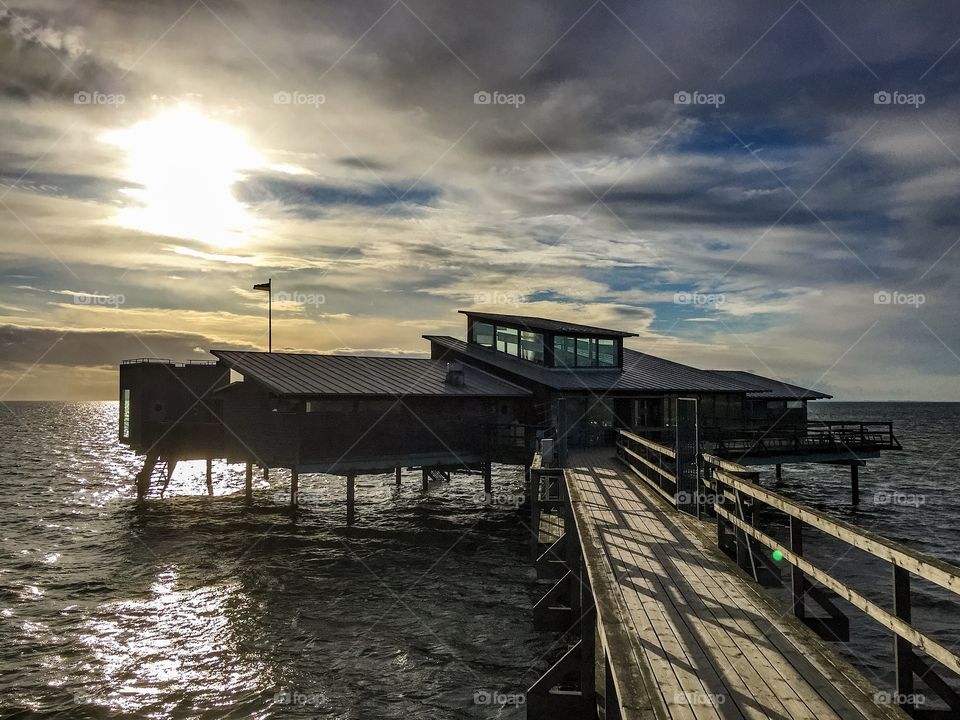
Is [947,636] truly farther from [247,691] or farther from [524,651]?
[247,691]

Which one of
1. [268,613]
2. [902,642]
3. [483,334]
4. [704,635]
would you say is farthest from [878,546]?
[483,334]

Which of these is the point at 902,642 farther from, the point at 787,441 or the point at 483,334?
the point at 483,334

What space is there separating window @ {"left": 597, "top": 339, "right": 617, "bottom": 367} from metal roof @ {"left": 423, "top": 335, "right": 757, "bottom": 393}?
0.47 metres

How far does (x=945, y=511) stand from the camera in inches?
1470

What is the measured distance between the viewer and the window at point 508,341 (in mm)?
37844

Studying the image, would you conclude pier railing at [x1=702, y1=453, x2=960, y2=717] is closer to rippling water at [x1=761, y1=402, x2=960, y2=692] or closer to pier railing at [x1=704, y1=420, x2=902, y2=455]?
rippling water at [x1=761, y1=402, x2=960, y2=692]

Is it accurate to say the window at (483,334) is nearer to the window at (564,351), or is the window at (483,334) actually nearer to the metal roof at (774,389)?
the window at (564,351)

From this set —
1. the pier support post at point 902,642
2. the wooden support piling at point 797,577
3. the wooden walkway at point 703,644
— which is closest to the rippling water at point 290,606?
the wooden walkway at point 703,644

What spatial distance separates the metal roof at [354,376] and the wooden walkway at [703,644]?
17.1 meters

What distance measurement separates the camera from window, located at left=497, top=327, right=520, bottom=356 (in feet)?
124

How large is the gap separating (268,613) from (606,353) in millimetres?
25081

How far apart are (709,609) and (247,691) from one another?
10.1 meters

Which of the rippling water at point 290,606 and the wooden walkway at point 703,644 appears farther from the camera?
the rippling water at point 290,606

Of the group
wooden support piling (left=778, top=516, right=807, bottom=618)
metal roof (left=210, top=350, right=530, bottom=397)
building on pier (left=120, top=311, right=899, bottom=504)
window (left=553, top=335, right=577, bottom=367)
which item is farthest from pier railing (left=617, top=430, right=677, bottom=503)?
window (left=553, top=335, right=577, bottom=367)
